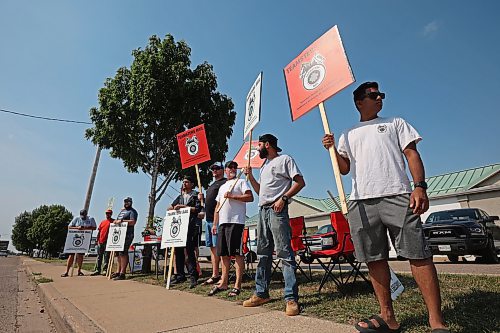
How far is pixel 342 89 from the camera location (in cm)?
307

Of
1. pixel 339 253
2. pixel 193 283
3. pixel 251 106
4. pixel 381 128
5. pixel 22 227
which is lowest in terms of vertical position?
pixel 193 283

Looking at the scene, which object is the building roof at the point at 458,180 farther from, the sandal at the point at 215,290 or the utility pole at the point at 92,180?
the utility pole at the point at 92,180

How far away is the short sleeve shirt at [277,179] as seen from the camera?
3475 millimetres

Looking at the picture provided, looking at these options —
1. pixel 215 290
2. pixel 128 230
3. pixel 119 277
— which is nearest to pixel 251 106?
pixel 215 290

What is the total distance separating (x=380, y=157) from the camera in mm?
2299

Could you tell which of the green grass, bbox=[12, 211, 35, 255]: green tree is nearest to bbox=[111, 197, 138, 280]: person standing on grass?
the green grass

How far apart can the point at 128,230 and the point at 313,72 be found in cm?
563

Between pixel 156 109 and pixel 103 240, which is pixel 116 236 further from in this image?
pixel 156 109

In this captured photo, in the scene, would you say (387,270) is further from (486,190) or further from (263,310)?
(486,190)

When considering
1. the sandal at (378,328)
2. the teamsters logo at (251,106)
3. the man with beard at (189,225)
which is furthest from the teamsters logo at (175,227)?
the sandal at (378,328)

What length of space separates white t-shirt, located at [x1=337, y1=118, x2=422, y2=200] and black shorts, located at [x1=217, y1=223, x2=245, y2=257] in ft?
7.37

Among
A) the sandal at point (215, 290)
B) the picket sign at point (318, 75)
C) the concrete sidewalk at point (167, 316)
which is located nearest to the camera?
the concrete sidewalk at point (167, 316)

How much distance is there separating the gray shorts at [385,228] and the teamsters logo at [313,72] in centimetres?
158

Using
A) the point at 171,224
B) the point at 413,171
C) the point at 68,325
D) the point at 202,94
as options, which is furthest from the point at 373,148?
the point at 202,94
